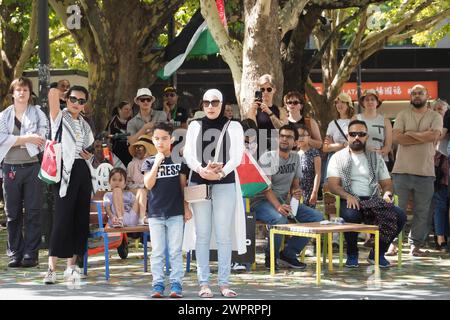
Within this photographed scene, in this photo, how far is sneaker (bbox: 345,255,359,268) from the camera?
12758mm

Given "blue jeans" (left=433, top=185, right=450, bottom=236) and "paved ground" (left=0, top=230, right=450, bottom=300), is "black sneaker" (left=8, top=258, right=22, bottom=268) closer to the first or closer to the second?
"paved ground" (left=0, top=230, right=450, bottom=300)

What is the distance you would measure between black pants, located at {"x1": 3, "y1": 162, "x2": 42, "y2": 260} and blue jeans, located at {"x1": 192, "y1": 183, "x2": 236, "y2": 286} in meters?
3.20

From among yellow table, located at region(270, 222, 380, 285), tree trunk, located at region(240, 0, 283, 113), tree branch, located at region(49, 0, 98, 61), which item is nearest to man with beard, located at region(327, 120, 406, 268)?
yellow table, located at region(270, 222, 380, 285)

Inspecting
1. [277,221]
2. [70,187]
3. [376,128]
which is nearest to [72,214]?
[70,187]

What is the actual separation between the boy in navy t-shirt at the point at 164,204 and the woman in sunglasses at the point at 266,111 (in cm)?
284

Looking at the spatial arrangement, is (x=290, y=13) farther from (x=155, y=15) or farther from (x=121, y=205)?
(x=155, y=15)

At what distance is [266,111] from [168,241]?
10.9ft

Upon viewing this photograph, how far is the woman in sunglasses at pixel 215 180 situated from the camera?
1045cm

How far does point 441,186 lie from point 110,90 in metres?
6.97

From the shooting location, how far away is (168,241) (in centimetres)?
1058
